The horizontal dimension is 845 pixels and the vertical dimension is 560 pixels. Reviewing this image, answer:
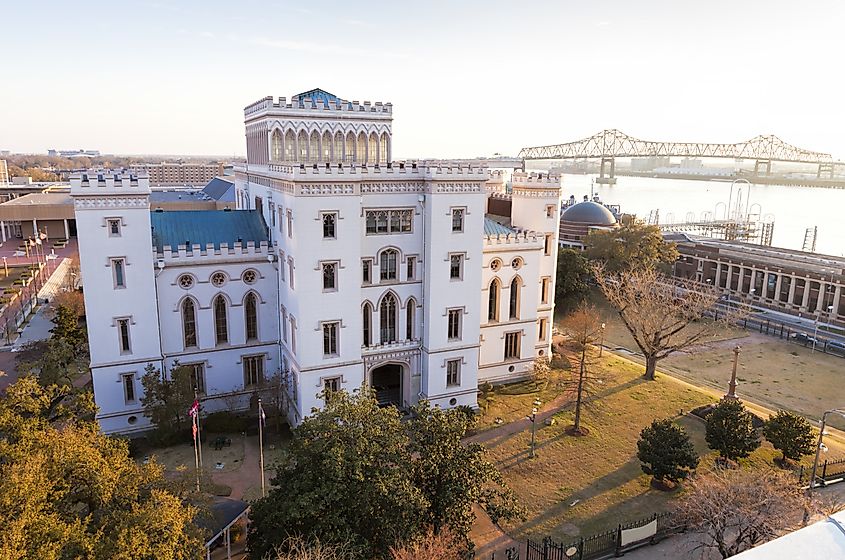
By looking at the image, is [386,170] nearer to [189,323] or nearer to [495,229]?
[495,229]

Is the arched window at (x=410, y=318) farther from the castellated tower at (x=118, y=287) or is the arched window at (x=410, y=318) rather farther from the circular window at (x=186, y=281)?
the castellated tower at (x=118, y=287)

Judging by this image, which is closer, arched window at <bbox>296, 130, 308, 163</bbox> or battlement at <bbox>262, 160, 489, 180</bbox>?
battlement at <bbox>262, 160, 489, 180</bbox>

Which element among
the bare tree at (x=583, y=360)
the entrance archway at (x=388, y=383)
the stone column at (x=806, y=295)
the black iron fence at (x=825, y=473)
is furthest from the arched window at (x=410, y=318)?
the stone column at (x=806, y=295)

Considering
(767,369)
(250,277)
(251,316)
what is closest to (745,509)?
(251,316)

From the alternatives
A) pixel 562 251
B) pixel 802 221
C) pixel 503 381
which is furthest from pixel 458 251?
pixel 802 221

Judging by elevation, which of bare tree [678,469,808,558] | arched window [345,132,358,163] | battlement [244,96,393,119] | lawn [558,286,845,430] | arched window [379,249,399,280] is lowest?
lawn [558,286,845,430]

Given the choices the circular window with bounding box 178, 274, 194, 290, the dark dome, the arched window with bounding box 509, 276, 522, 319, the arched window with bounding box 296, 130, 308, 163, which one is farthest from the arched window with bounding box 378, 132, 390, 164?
the dark dome

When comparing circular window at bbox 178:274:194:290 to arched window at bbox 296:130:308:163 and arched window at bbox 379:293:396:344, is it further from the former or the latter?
arched window at bbox 379:293:396:344
